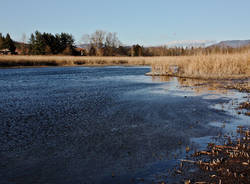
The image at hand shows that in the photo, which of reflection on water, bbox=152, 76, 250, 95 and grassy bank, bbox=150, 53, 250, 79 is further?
grassy bank, bbox=150, 53, 250, 79

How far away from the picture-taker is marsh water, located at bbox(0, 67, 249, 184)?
3.52m

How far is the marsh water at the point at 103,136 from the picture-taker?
3.52 m

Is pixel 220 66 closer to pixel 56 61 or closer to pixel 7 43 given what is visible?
pixel 56 61

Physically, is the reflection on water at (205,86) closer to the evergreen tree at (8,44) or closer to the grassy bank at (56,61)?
the grassy bank at (56,61)

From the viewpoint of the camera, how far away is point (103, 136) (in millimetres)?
5141

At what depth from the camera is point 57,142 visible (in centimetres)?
481

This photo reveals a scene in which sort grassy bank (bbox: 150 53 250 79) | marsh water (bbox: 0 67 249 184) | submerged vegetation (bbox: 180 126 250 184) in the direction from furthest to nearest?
grassy bank (bbox: 150 53 250 79)
marsh water (bbox: 0 67 249 184)
submerged vegetation (bbox: 180 126 250 184)

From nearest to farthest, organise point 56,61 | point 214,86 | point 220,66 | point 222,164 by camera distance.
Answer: point 222,164 < point 214,86 < point 220,66 < point 56,61

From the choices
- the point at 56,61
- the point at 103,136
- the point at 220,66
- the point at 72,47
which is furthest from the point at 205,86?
the point at 72,47

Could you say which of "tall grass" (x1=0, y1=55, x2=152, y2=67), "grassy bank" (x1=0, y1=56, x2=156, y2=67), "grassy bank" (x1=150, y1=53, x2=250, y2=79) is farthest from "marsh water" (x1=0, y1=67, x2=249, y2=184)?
"tall grass" (x1=0, y1=55, x2=152, y2=67)

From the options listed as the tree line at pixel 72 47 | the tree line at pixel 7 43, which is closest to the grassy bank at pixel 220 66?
the tree line at pixel 72 47

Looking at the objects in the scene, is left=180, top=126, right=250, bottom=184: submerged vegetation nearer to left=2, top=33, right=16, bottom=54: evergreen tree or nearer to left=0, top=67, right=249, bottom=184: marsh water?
left=0, top=67, right=249, bottom=184: marsh water

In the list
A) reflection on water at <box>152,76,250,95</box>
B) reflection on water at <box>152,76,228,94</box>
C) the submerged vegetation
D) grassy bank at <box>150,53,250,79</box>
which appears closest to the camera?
the submerged vegetation

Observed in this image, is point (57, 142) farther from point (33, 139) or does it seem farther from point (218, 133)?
point (218, 133)
